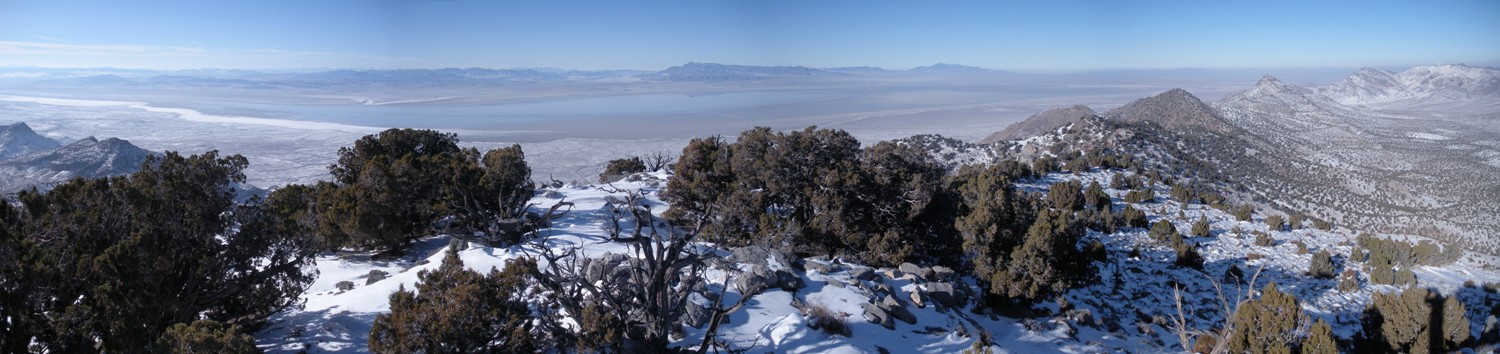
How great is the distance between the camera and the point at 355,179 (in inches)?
645

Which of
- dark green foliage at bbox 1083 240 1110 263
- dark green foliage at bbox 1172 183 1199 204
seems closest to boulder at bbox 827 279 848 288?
dark green foliage at bbox 1083 240 1110 263

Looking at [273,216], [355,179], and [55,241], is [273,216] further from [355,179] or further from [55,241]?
[355,179]

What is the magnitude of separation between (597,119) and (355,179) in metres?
53.6

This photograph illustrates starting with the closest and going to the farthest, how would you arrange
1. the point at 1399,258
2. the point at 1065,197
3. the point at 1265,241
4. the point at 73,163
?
the point at 1399,258 → the point at 1265,241 → the point at 1065,197 → the point at 73,163

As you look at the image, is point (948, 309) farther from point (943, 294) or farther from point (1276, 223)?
point (1276, 223)

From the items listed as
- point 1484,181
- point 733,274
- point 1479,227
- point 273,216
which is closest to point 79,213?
point 273,216

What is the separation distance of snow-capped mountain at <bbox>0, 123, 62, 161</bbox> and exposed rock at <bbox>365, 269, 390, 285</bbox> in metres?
53.1

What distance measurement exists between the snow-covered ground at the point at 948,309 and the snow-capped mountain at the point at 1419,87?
70809 mm

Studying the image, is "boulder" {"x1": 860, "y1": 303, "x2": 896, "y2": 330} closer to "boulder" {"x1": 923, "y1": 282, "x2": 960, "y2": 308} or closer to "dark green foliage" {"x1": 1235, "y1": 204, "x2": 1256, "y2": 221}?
"boulder" {"x1": 923, "y1": 282, "x2": 960, "y2": 308}

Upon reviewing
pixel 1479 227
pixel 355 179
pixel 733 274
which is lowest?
pixel 1479 227

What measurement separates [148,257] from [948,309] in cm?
1097

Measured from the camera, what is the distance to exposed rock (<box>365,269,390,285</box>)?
11.7 m

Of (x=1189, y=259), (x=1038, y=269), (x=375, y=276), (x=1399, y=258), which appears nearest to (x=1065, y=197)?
(x=1189, y=259)

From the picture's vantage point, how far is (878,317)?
34.3 ft
